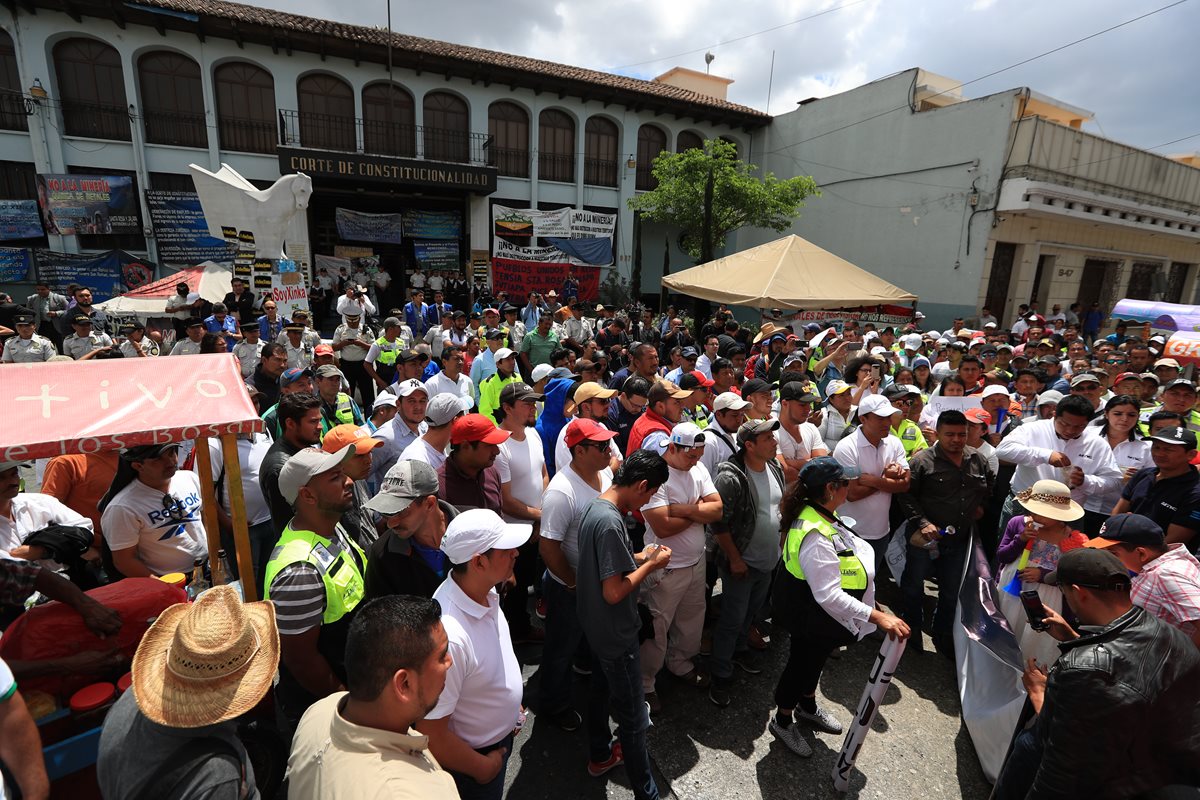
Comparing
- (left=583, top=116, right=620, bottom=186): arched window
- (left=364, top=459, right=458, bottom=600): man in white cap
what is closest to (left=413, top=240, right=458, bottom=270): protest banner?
(left=583, top=116, right=620, bottom=186): arched window

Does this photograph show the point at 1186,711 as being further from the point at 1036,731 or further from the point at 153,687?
the point at 153,687

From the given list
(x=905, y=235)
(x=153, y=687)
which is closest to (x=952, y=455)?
(x=153, y=687)

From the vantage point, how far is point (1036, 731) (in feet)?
7.65

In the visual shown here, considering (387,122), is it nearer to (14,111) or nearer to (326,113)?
(326,113)

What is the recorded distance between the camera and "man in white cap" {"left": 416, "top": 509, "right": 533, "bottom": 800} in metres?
2.00

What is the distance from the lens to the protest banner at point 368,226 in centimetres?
1862

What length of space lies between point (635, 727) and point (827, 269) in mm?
8757

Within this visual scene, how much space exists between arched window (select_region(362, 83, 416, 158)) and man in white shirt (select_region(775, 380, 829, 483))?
18694 mm

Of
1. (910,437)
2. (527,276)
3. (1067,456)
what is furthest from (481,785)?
(527,276)

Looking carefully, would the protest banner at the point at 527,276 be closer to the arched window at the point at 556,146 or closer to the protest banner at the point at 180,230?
the arched window at the point at 556,146

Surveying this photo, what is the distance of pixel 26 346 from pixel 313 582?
27.7 ft

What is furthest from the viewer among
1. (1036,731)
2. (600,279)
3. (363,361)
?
(600,279)

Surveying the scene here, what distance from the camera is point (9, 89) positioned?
14984 mm

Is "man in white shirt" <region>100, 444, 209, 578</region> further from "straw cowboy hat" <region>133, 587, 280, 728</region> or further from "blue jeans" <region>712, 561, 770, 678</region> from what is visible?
"blue jeans" <region>712, 561, 770, 678</region>
